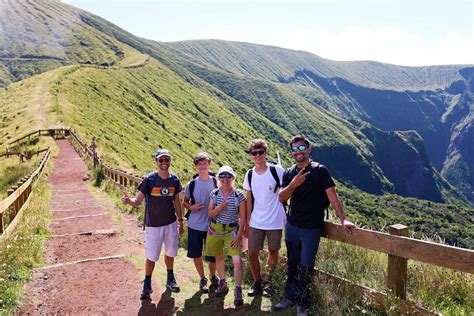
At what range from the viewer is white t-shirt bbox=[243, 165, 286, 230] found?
5.77m

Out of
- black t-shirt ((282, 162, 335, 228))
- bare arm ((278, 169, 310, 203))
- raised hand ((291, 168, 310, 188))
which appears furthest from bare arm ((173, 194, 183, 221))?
raised hand ((291, 168, 310, 188))

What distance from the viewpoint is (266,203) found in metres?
5.84

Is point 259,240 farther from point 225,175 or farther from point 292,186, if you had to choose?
point 292,186

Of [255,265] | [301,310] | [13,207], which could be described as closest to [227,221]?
[255,265]

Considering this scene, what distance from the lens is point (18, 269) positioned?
696cm

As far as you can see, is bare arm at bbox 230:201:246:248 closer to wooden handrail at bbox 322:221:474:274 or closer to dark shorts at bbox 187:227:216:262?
dark shorts at bbox 187:227:216:262

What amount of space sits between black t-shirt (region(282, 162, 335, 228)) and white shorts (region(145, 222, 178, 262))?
200cm

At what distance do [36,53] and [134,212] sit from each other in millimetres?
165166

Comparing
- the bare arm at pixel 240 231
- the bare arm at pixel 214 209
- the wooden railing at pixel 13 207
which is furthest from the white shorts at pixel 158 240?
the wooden railing at pixel 13 207

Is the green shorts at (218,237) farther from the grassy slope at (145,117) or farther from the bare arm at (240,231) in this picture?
the grassy slope at (145,117)

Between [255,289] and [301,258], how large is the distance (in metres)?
1.08

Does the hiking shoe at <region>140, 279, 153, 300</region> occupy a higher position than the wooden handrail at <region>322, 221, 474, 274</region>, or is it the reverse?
the wooden handrail at <region>322, 221, 474, 274</region>

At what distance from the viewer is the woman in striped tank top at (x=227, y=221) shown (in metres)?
5.92

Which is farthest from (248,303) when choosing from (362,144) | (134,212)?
(362,144)
